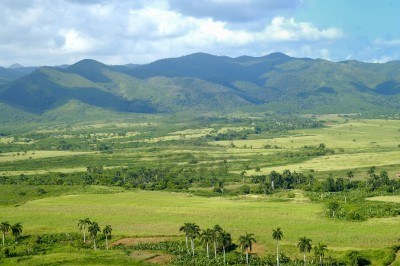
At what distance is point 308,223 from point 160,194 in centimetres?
5462

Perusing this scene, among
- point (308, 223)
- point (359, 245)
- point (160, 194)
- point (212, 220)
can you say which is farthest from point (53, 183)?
point (359, 245)

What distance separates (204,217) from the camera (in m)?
112

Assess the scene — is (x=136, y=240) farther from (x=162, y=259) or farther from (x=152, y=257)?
(x=162, y=259)

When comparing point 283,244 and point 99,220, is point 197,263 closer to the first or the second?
point 283,244

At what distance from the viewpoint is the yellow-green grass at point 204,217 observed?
94250 mm

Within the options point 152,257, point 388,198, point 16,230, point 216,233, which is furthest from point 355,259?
point 388,198

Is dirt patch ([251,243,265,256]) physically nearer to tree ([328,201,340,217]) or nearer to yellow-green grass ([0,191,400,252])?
yellow-green grass ([0,191,400,252])

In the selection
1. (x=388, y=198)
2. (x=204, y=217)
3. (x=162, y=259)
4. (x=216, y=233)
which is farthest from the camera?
(x=388, y=198)

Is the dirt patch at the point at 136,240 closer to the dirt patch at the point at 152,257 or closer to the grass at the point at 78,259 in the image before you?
the dirt patch at the point at 152,257

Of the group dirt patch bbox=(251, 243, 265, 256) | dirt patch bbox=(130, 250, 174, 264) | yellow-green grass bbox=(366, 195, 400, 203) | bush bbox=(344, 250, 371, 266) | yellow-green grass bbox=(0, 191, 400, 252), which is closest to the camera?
bush bbox=(344, 250, 371, 266)

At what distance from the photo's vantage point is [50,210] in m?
123

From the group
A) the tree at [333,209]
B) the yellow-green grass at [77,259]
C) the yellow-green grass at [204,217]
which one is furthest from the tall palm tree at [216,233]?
the tree at [333,209]

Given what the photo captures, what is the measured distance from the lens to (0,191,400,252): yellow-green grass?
94.2 metres

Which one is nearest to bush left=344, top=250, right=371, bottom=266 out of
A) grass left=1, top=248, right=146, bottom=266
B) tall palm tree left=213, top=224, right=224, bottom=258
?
tall palm tree left=213, top=224, right=224, bottom=258
